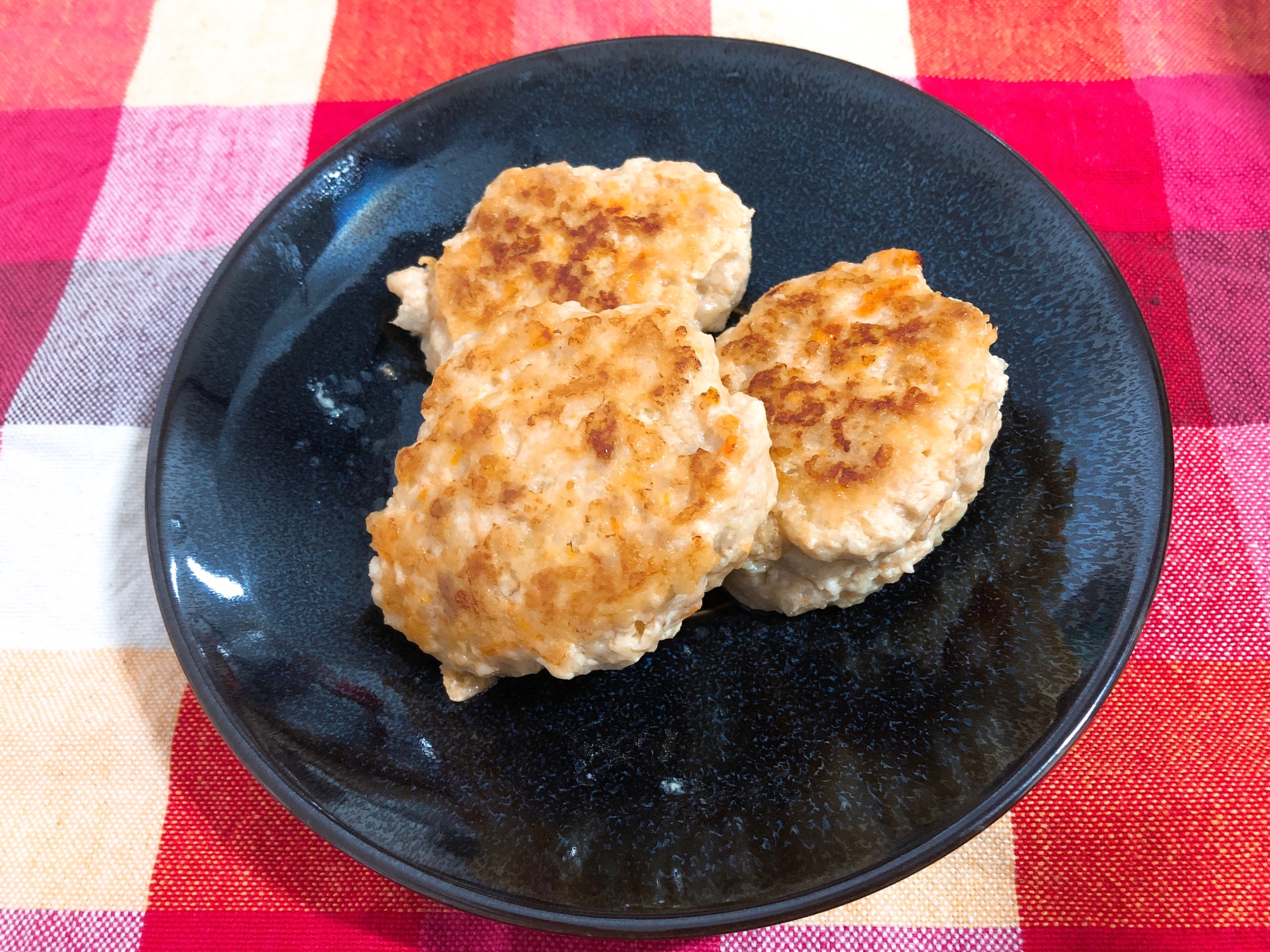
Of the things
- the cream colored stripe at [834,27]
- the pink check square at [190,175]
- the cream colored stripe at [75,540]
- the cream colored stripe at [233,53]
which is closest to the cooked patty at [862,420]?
the cream colored stripe at [834,27]

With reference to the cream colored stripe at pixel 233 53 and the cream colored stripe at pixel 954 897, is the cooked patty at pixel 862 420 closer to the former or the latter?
the cream colored stripe at pixel 954 897

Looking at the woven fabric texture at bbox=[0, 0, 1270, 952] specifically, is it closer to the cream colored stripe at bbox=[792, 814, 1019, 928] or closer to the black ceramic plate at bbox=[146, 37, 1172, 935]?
the cream colored stripe at bbox=[792, 814, 1019, 928]

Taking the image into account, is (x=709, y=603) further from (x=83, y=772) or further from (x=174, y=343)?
(x=174, y=343)

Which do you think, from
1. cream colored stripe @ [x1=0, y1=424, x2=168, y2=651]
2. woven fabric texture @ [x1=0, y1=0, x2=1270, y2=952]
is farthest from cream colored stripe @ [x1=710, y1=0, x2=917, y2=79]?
cream colored stripe @ [x1=0, y1=424, x2=168, y2=651]

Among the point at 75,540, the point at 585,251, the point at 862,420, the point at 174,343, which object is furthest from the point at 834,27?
the point at 75,540

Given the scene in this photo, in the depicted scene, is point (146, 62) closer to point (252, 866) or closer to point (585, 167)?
point (585, 167)

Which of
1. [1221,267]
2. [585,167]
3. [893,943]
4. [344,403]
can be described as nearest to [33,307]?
[344,403]
